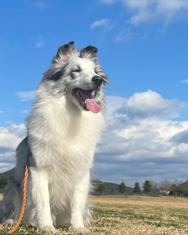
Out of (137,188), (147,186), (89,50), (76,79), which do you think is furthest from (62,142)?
(137,188)

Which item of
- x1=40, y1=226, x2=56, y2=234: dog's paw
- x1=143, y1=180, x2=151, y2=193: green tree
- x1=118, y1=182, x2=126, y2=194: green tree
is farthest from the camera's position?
x1=143, y1=180, x2=151, y2=193: green tree

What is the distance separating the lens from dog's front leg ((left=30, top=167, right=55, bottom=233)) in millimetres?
4812

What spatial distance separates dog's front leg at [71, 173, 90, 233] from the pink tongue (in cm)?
123

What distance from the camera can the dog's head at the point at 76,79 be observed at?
4926mm

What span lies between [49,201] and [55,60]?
8.17 ft

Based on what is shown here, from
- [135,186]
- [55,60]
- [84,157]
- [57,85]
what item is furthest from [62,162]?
[135,186]

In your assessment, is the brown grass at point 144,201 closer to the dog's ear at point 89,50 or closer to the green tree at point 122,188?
the dog's ear at point 89,50

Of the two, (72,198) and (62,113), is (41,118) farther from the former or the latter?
(72,198)

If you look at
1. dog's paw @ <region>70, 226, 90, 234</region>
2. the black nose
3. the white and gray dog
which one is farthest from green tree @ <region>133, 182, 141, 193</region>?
the black nose

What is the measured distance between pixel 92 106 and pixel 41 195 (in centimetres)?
165

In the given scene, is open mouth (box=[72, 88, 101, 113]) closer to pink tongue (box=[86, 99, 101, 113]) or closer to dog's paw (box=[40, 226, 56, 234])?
pink tongue (box=[86, 99, 101, 113])

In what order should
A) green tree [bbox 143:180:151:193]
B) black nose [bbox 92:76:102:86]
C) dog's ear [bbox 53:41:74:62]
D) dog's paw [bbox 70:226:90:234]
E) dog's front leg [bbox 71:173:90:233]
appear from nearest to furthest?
1. dog's paw [bbox 70:226:90:234]
2. black nose [bbox 92:76:102:86]
3. dog's front leg [bbox 71:173:90:233]
4. dog's ear [bbox 53:41:74:62]
5. green tree [bbox 143:180:151:193]

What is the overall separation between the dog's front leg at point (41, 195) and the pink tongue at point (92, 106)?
127cm

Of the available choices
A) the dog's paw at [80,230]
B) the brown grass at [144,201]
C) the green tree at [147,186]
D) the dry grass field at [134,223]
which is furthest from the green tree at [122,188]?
the dog's paw at [80,230]
